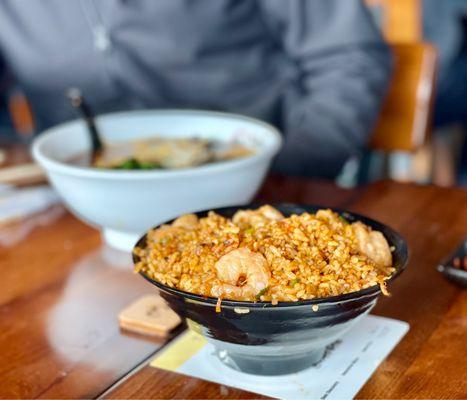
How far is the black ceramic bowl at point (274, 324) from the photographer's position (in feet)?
2.22

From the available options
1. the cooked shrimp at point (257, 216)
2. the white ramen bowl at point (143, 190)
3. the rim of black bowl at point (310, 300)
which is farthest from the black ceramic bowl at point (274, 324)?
the white ramen bowl at point (143, 190)

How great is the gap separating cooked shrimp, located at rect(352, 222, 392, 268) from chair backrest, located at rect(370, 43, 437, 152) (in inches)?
42.3

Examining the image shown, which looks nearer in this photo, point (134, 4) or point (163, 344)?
point (163, 344)

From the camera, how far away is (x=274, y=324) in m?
0.69

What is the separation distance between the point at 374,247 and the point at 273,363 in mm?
189

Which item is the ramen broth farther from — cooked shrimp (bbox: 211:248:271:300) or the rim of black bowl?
cooked shrimp (bbox: 211:248:271:300)

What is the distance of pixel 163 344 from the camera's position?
89 centimetres

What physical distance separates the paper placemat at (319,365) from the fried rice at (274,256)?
13 cm

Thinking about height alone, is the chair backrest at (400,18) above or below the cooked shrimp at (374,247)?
below

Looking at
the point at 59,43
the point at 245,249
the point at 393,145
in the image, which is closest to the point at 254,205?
the point at 245,249

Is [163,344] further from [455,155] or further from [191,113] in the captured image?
[455,155]

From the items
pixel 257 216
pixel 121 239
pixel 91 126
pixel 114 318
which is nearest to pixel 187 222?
pixel 257 216

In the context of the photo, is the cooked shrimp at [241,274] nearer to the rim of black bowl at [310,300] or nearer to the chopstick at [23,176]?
the rim of black bowl at [310,300]

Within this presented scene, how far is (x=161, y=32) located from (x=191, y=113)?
47 cm
